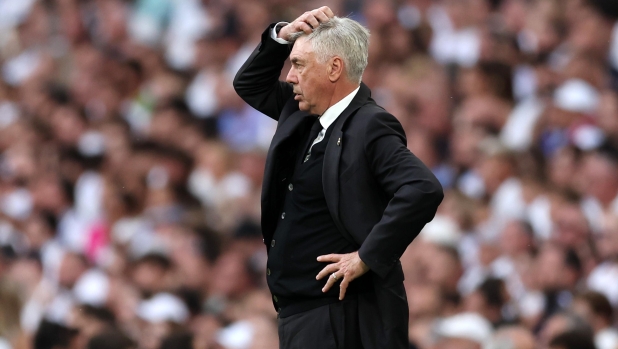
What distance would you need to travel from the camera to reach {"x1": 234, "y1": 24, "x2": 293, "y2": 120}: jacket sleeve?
2.96 metres

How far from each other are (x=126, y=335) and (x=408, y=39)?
7.68ft

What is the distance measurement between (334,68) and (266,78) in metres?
0.29

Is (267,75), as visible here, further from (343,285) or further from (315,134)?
(343,285)

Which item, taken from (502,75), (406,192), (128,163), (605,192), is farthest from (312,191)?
(128,163)

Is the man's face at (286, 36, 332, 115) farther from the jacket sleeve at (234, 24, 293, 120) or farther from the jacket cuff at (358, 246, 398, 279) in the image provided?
the jacket cuff at (358, 246, 398, 279)

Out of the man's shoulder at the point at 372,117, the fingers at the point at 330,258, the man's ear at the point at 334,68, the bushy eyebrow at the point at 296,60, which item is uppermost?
the bushy eyebrow at the point at 296,60

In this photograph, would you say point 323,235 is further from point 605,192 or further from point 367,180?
point 605,192

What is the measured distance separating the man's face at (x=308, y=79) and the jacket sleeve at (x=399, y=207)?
259mm

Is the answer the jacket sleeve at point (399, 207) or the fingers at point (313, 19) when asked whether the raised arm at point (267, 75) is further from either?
the jacket sleeve at point (399, 207)

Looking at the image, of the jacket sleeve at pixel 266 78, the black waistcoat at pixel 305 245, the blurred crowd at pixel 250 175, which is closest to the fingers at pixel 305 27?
the jacket sleeve at pixel 266 78

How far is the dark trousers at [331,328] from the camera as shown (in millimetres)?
2688

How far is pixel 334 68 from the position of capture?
278 cm

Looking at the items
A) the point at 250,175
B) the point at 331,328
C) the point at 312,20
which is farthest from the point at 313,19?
the point at 250,175

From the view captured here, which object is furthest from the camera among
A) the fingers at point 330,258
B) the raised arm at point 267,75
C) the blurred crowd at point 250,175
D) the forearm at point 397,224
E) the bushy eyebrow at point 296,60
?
the blurred crowd at point 250,175
